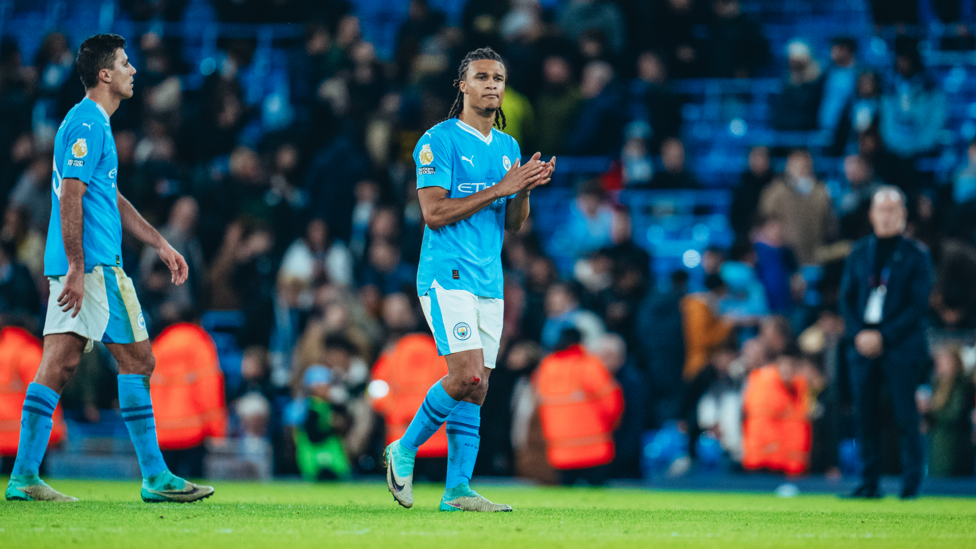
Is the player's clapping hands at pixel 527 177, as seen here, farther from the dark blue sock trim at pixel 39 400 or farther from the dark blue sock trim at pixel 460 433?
the dark blue sock trim at pixel 39 400

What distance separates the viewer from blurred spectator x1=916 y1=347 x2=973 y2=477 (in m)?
11.2

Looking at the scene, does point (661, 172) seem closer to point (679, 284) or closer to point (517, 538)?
point (679, 284)

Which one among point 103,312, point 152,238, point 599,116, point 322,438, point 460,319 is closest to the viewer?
point 460,319

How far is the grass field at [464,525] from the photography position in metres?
4.88

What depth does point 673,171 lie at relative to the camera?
13805 millimetres

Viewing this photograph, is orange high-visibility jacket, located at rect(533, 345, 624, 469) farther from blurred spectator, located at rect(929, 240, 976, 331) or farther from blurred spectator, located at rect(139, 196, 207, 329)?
blurred spectator, located at rect(139, 196, 207, 329)

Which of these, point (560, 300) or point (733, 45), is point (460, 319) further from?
point (733, 45)

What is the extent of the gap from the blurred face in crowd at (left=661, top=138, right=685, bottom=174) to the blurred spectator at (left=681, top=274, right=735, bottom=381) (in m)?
1.82

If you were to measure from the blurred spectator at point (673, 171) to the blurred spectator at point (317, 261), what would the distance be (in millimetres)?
3817

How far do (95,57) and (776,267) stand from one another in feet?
26.8

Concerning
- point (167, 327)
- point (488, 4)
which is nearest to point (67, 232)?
point (167, 327)

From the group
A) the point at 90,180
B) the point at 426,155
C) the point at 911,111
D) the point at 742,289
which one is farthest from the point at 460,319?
the point at 911,111

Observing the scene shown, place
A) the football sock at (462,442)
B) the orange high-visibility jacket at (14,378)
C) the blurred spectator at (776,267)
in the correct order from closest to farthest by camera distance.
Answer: the football sock at (462,442) < the orange high-visibility jacket at (14,378) < the blurred spectator at (776,267)

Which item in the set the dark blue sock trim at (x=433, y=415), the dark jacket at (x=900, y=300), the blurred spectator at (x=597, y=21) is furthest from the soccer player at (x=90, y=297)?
the blurred spectator at (x=597, y=21)
